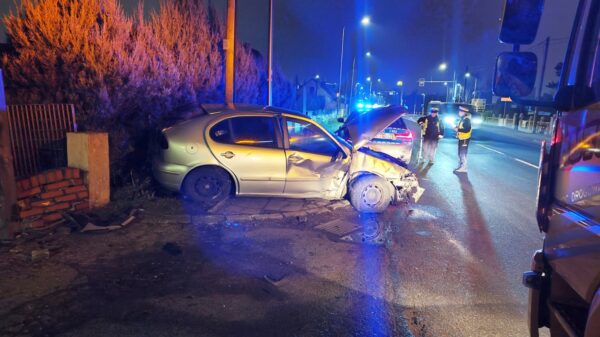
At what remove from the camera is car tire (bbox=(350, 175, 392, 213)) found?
666 centimetres

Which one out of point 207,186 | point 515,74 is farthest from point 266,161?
point 515,74

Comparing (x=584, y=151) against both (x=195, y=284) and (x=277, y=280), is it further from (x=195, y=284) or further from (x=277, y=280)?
(x=195, y=284)

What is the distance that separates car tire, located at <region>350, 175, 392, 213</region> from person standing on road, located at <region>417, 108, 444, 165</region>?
256 inches

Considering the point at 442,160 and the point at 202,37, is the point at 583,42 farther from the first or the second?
the point at 442,160

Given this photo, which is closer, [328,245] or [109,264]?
[109,264]

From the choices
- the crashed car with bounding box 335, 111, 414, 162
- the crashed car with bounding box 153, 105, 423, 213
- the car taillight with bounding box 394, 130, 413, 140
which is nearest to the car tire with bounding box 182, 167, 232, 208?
the crashed car with bounding box 153, 105, 423, 213

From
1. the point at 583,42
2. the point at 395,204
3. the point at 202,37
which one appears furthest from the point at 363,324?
the point at 202,37

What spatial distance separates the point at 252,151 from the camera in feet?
20.9

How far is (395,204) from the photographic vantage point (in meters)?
7.25

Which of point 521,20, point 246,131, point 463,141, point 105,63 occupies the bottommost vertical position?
point 463,141

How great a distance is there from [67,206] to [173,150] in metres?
1.62

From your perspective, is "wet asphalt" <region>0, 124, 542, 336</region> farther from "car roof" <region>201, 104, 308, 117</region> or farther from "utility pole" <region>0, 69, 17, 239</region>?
"car roof" <region>201, 104, 308, 117</region>

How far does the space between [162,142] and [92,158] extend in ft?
3.34

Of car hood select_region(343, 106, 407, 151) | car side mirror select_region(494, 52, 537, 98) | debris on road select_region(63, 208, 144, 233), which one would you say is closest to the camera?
car side mirror select_region(494, 52, 537, 98)
